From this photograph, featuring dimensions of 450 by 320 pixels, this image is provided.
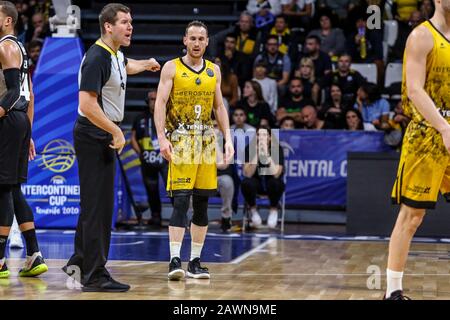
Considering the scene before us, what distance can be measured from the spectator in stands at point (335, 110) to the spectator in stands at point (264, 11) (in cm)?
240

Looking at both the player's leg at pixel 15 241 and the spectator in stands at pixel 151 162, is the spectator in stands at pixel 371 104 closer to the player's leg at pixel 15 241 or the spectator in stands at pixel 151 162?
the spectator in stands at pixel 151 162

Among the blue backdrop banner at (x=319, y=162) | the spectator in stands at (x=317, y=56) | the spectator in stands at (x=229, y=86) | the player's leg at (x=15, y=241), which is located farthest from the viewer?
the spectator in stands at (x=317, y=56)

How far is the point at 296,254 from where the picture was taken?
996 cm

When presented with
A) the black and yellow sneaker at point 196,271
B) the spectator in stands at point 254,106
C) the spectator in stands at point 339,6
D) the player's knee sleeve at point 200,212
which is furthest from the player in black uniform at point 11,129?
the spectator in stands at point 339,6

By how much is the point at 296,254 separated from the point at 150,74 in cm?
773

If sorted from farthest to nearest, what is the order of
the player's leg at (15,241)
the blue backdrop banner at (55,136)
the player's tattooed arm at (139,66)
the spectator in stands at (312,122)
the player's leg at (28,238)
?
the spectator in stands at (312,122)
the blue backdrop banner at (55,136)
the player's leg at (15,241)
the player's leg at (28,238)
the player's tattooed arm at (139,66)

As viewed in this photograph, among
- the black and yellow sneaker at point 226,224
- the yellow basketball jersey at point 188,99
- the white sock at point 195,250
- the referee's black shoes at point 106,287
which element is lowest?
the black and yellow sneaker at point 226,224

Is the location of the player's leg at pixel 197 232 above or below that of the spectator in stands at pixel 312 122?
below

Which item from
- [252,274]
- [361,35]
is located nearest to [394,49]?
[361,35]

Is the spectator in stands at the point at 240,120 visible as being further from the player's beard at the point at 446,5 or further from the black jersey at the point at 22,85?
the player's beard at the point at 446,5

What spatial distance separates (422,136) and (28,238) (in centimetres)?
378

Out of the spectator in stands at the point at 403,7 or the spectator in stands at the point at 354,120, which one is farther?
the spectator in stands at the point at 403,7

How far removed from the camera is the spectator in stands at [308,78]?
1465 centimetres

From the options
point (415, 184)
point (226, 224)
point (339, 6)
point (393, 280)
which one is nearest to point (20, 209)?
point (393, 280)
